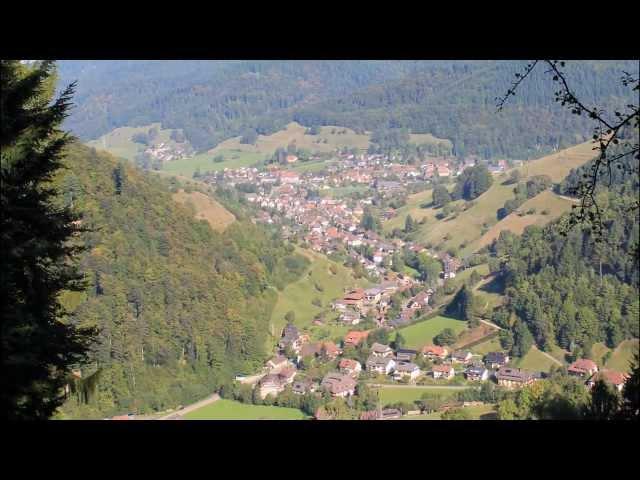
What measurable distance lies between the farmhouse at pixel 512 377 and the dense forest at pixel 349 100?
34.6 meters

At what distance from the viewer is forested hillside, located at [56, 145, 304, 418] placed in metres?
22.0

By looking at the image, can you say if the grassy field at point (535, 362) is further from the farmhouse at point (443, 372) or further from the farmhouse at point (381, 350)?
the farmhouse at point (381, 350)

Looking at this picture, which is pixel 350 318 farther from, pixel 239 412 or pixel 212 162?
pixel 212 162

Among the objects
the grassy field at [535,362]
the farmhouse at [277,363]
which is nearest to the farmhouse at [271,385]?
the farmhouse at [277,363]

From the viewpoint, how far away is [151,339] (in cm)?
2411

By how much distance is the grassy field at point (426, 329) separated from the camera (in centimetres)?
2689

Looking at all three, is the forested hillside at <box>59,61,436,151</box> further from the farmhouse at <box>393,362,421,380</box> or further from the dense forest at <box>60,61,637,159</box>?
the farmhouse at <box>393,362,421,380</box>

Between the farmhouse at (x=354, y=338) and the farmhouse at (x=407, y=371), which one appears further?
the farmhouse at (x=354, y=338)

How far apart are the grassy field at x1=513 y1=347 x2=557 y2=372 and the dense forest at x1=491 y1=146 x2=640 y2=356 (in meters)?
0.37

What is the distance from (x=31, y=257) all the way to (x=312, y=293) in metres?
29.9

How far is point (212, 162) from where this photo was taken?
63312mm
